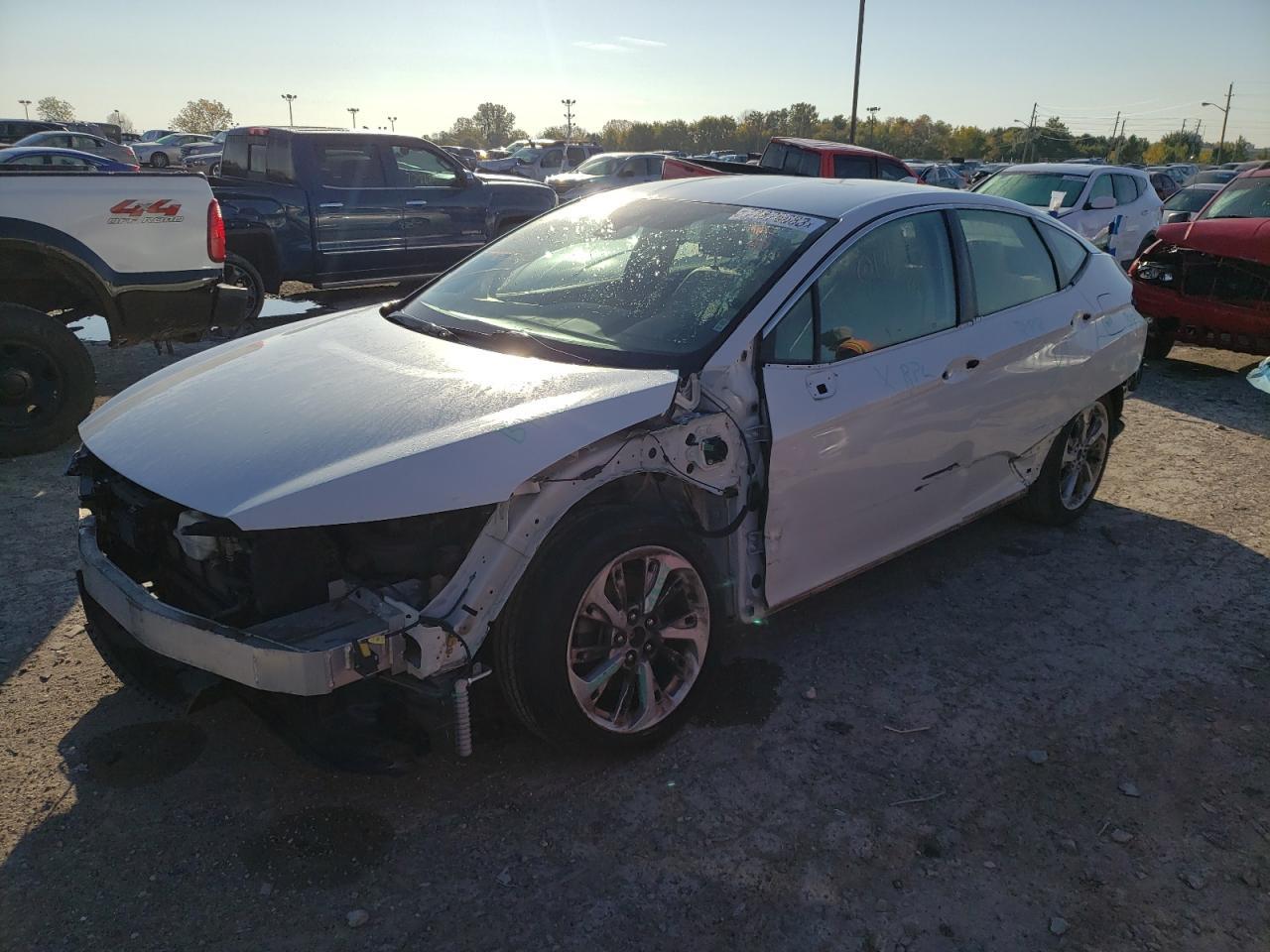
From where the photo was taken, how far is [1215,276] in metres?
8.30

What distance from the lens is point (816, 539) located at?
3438mm

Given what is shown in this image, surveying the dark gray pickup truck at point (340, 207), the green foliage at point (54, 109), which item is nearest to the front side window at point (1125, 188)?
the dark gray pickup truck at point (340, 207)

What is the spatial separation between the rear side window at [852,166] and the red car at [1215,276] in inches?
181

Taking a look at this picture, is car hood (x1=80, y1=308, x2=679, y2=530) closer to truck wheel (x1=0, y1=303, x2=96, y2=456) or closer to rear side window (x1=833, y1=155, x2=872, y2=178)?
truck wheel (x1=0, y1=303, x2=96, y2=456)

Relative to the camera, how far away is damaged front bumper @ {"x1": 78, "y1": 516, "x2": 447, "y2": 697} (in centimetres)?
242

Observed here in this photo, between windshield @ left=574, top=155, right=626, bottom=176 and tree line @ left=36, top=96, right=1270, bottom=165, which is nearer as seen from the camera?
windshield @ left=574, top=155, right=626, bottom=176

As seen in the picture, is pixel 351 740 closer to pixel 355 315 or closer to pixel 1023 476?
pixel 355 315

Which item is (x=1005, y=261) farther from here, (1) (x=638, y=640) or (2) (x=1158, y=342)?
(2) (x=1158, y=342)

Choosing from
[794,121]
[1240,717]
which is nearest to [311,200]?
[1240,717]

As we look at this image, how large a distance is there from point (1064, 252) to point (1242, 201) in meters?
5.80

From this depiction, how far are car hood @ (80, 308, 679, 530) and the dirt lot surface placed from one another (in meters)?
0.68

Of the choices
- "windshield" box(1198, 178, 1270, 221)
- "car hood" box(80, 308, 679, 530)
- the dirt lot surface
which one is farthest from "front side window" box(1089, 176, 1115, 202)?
"car hood" box(80, 308, 679, 530)

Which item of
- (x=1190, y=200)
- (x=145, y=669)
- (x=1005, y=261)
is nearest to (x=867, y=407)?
(x=1005, y=261)

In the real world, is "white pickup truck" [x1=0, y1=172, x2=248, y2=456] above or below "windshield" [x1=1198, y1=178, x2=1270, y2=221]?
below
